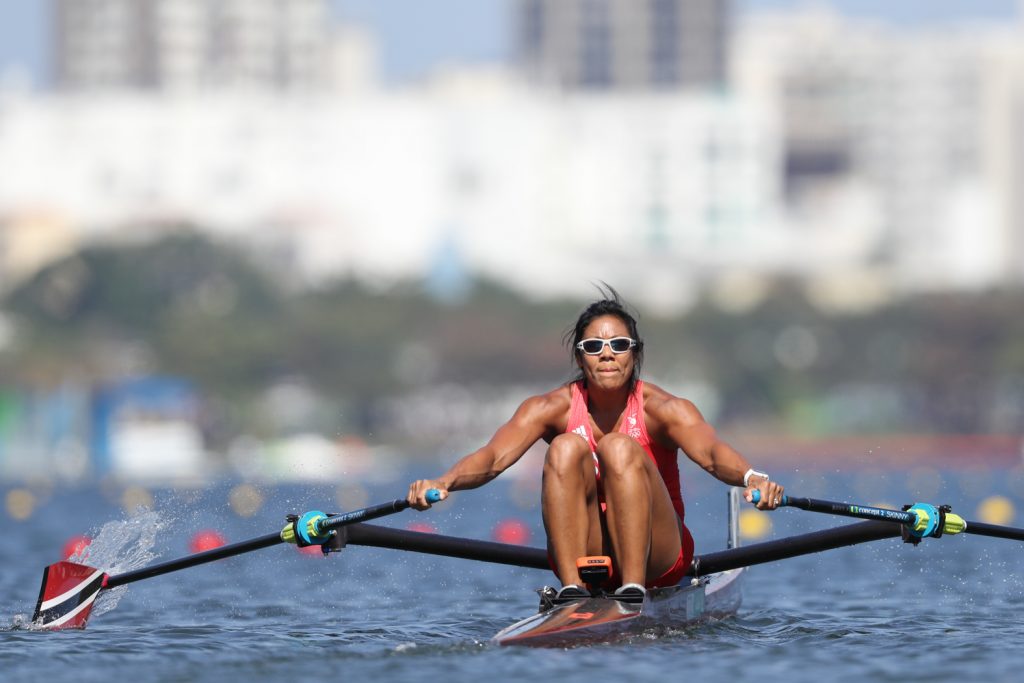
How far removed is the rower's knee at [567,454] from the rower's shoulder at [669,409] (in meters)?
0.67

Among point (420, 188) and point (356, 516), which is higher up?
point (420, 188)

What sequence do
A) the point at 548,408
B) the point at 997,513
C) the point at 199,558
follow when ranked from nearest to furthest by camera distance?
the point at 548,408, the point at 199,558, the point at 997,513

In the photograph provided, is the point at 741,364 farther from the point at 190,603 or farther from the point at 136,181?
the point at 190,603

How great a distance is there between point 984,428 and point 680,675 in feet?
302

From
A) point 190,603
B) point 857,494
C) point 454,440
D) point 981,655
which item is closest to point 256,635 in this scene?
point 190,603

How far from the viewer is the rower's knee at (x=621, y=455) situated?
49.3ft

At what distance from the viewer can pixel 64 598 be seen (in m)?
17.2

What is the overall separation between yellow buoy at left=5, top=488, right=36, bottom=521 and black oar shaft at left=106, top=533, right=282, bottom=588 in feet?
82.5

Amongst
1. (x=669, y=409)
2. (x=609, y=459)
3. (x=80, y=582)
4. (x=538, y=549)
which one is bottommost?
(x=80, y=582)

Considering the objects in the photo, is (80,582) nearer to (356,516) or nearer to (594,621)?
(356,516)

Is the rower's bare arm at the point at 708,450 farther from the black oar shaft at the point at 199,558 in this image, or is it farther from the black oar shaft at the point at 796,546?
the black oar shaft at the point at 199,558

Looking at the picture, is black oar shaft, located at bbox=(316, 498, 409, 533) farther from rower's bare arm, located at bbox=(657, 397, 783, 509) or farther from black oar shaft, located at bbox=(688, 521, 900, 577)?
black oar shaft, located at bbox=(688, 521, 900, 577)

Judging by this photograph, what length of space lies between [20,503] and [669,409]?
36753 mm

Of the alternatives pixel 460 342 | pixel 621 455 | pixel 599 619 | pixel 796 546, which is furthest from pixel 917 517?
Answer: pixel 460 342
